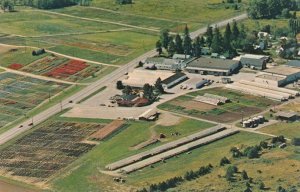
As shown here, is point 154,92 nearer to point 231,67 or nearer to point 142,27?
point 231,67

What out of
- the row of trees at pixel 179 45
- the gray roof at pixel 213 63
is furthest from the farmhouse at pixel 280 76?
the row of trees at pixel 179 45

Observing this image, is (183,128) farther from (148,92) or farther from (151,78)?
(151,78)

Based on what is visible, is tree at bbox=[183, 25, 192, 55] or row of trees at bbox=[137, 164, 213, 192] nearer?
row of trees at bbox=[137, 164, 213, 192]

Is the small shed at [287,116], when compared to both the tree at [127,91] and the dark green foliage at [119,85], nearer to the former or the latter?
the tree at [127,91]

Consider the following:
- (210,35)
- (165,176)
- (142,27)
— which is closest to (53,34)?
(142,27)

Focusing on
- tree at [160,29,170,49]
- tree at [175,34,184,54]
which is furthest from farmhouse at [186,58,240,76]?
tree at [160,29,170,49]

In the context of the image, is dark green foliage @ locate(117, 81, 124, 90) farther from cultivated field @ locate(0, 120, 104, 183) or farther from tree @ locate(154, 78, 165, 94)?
cultivated field @ locate(0, 120, 104, 183)

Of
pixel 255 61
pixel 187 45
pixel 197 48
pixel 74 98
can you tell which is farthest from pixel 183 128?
pixel 187 45
